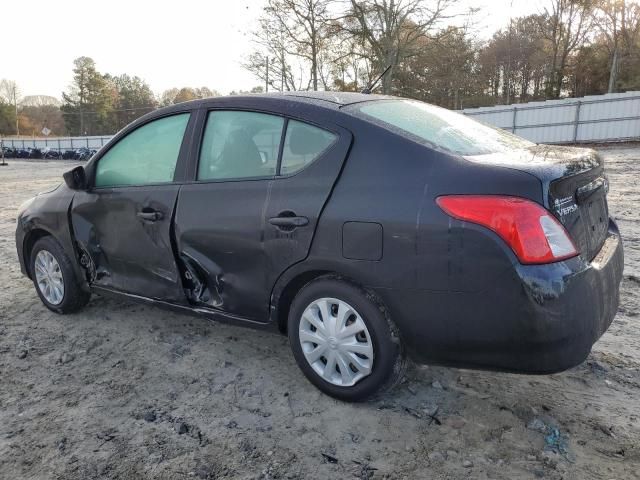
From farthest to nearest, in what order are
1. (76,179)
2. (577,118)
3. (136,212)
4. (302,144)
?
1. (577,118)
2. (76,179)
3. (136,212)
4. (302,144)

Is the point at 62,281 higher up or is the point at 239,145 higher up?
the point at 239,145

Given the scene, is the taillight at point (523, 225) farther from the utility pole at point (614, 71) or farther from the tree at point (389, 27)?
the utility pole at point (614, 71)

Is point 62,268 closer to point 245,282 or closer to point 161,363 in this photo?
point 161,363

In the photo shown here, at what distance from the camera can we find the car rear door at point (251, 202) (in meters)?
2.57

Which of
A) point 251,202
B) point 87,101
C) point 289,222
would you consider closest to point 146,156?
point 251,202

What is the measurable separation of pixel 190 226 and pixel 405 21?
23.3 metres

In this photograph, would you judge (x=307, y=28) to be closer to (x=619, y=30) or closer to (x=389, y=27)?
(x=389, y=27)

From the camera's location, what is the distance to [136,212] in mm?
3303

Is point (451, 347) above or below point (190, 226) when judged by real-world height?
below

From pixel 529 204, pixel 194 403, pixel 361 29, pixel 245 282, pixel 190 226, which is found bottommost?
pixel 194 403

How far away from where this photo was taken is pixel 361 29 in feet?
78.4

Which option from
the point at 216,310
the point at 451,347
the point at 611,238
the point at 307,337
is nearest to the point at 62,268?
the point at 216,310

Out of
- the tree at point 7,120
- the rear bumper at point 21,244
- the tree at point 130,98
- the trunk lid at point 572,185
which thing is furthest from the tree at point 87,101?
the trunk lid at point 572,185

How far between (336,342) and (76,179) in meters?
2.34
